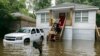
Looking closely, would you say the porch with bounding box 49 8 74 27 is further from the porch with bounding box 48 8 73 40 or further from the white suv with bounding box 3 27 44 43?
the white suv with bounding box 3 27 44 43

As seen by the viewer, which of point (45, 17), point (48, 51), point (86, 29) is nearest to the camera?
point (48, 51)

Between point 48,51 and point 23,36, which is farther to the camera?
point 23,36

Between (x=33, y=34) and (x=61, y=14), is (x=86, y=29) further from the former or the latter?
(x=33, y=34)

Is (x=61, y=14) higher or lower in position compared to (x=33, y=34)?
higher

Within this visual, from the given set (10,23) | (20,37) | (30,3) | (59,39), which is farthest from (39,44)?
(30,3)

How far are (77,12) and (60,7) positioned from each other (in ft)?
8.12

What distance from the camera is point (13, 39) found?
59.9ft

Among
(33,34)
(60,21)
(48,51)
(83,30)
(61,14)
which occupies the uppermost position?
(61,14)

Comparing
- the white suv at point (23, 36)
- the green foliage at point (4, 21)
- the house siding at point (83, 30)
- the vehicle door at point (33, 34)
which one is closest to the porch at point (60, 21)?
the house siding at point (83, 30)

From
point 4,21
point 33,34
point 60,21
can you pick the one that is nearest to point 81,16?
point 60,21

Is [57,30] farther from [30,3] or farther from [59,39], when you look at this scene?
[30,3]

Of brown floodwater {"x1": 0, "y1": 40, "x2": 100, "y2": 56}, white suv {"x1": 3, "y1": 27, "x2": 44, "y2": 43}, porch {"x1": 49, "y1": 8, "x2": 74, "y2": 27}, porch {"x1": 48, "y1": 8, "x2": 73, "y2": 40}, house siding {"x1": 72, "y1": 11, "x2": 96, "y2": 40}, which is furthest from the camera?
porch {"x1": 49, "y1": 8, "x2": 74, "y2": 27}

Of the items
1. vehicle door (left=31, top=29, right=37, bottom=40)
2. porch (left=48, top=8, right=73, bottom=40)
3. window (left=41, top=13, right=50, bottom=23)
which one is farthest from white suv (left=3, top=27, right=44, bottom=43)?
window (left=41, top=13, right=50, bottom=23)

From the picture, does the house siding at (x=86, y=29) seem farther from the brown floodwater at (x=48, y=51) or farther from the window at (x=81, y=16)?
the brown floodwater at (x=48, y=51)
